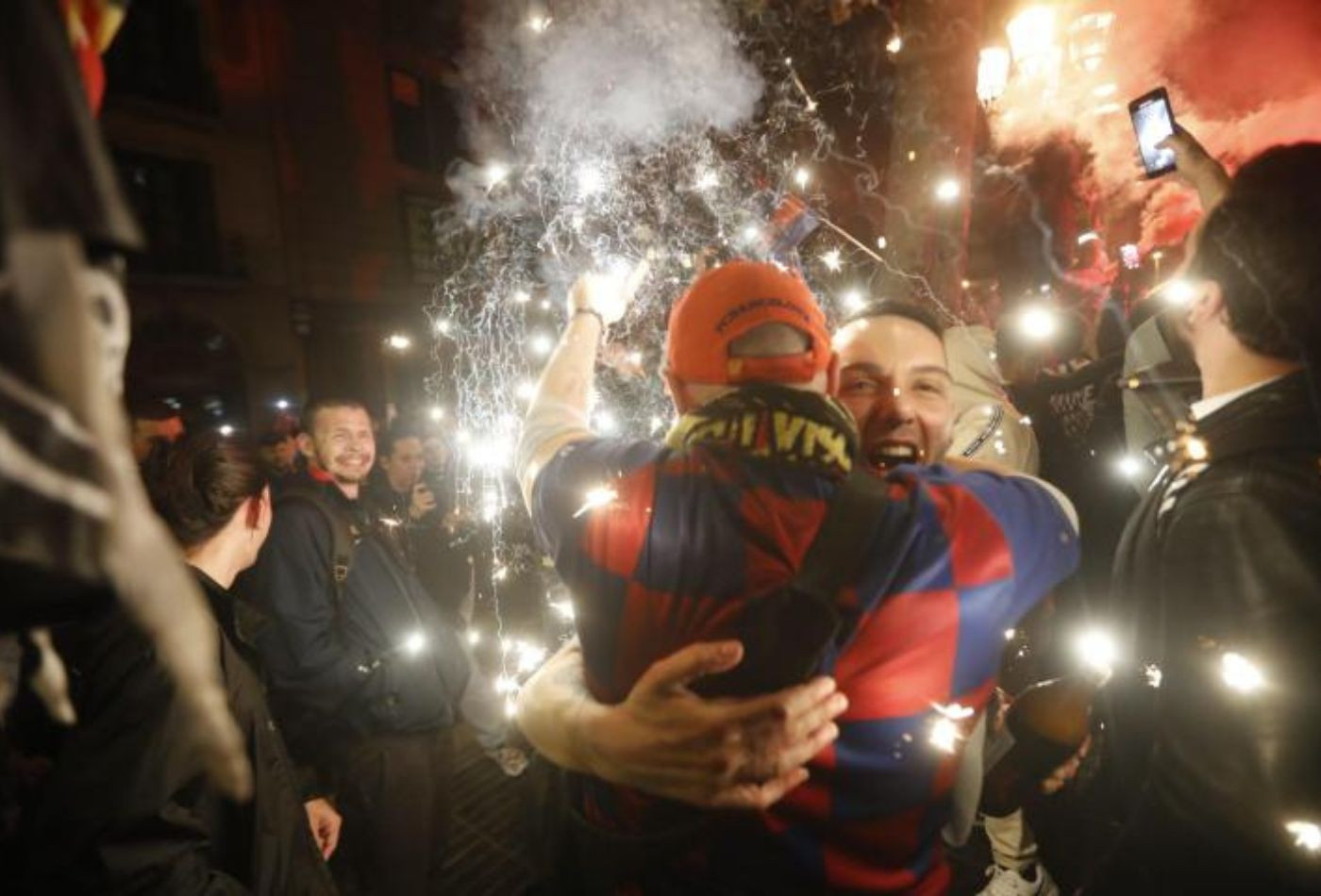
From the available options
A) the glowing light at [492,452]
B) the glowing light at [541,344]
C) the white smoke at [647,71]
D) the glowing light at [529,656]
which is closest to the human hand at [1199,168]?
the white smoke at [647,71]

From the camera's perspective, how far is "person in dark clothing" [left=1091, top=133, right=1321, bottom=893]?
5.42ft

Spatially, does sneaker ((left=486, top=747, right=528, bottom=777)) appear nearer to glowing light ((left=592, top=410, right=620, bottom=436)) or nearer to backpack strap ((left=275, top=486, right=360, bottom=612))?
backpack strap ((left=275, top=486, right=360, bottom=612))

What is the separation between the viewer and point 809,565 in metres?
1.60

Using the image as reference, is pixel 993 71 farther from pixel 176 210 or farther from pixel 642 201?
pixel 176 210

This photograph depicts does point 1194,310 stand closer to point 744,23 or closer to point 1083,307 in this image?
point 744,23

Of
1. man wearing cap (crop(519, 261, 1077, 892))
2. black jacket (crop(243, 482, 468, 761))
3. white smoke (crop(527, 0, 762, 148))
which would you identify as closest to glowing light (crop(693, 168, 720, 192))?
white smoke (crop(527, 0, 762, 148))

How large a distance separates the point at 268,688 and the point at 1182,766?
4055 mm

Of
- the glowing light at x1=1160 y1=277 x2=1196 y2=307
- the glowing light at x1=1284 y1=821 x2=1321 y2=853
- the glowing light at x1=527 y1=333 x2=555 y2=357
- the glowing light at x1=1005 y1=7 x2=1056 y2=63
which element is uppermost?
the glowing light at x1=1005 y1=7 x2=1056 y2=63

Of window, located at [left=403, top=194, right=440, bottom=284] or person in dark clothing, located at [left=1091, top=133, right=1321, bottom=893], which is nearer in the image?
person in dark clothing, located at [left=1091, top=133, right=1321, bottom=893]

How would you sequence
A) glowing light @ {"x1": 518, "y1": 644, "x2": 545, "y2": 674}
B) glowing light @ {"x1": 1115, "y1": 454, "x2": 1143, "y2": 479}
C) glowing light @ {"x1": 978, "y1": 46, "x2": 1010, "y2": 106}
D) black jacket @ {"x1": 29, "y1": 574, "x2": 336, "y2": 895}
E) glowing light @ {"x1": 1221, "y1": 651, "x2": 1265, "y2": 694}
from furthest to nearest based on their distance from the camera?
glowing light @ {"x1": 978, "y1": 46, "x2": 1010, "y2": 106}
glowing light @ {"x1": 518, "y1": 644, "x2": 545, "y2": 674}
glowing light @ {"x1": 1115, "y1": 454, "x2": 1143, "y2": 479}
black jacket @ {"x1": 29, "y1": 574, "x2": 336, "y2": 895}
glowing light @ {"x1": 1221, "y1": 651, "x2": 1265, "y2": 694}

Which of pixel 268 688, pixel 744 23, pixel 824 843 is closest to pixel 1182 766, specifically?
A: pixel 824 843

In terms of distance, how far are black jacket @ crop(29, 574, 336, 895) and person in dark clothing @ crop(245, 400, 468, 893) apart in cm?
135

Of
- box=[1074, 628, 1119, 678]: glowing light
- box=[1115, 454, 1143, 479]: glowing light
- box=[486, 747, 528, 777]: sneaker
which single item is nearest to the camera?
box=[1074, 628, 1119, 678]: glowing light

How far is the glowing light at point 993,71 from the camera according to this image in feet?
22.5
